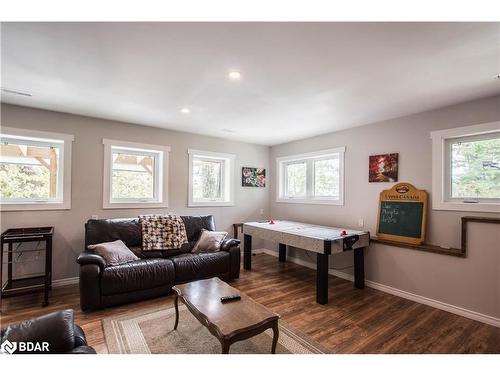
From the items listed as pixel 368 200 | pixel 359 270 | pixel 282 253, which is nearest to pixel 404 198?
pixel 368 200

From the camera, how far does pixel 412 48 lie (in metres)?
1.77

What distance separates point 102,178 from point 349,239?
3.68 meters

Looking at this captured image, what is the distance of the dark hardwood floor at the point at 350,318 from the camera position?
212 cm

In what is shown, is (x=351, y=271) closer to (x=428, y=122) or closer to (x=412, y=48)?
(x=428, y=122)

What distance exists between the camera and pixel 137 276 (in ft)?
9.37

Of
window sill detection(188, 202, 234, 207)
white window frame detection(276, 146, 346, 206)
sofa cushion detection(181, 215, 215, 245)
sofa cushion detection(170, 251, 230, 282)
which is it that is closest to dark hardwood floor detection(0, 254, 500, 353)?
sofa cushion detection(170, 251, 230, 282)

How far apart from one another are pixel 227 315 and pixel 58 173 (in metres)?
3.27

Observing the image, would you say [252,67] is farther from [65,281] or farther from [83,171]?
[65,281]

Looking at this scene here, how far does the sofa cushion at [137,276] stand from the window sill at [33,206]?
1312 millimetres

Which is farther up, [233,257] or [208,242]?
[208,242]

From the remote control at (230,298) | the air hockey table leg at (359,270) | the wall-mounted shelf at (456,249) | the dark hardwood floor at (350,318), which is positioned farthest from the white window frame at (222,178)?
the wall-mounted shelf at (456,249)

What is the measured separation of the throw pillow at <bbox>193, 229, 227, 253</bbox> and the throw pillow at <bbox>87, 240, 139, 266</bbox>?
90 centimetres
